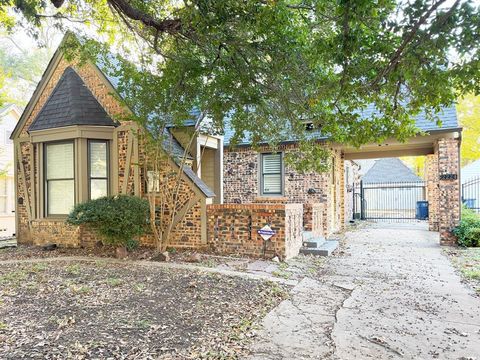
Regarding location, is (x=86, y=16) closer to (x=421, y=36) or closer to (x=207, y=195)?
(x=207, y=195)

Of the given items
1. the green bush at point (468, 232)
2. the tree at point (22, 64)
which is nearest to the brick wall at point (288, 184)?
the green bush at point (468, 232)

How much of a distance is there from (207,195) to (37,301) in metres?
4.32

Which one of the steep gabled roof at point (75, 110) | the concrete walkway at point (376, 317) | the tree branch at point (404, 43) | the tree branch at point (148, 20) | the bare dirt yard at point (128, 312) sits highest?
the tree branch at point (148, 20)

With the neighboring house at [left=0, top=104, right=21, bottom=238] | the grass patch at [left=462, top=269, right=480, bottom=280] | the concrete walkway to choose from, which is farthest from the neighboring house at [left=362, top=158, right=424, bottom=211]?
the neighboring house at [left=0, top=104, right=21, bottom=238]

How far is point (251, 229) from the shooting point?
8109 millimetres

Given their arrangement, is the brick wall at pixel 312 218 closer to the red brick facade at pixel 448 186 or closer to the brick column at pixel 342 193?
the red brick facade at pixel 448 186

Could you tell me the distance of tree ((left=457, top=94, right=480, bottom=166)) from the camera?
1895cm

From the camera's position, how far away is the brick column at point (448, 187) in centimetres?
1030

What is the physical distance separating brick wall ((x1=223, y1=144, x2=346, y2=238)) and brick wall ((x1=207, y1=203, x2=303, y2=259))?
13.3 feet

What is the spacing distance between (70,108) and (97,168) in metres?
1.63

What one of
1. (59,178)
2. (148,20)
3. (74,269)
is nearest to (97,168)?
(59,178)

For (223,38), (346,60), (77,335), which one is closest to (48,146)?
(223,38)

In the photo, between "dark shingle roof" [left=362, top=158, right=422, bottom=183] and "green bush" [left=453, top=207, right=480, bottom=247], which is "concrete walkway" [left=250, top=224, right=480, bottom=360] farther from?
"dark shingle roof" [left=362, top=158, right=422, bottom=183]

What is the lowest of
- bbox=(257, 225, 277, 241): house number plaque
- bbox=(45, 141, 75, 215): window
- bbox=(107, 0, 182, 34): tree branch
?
bbox=(257, 225, 277, 241): house number plaque
